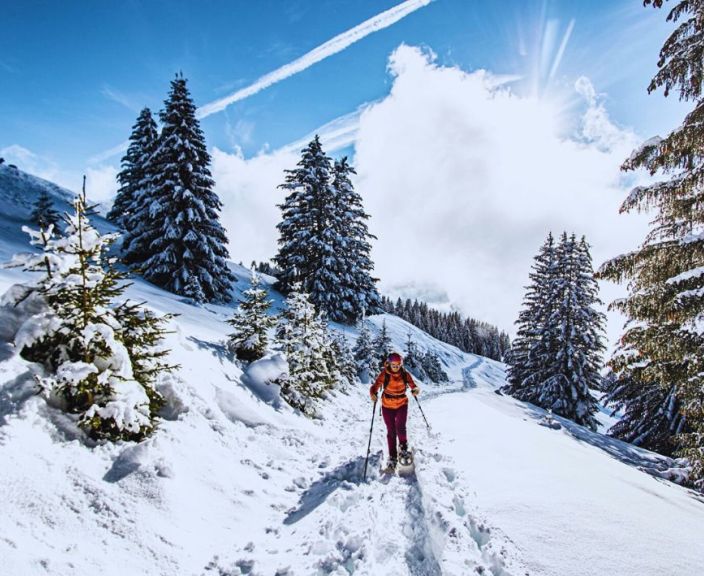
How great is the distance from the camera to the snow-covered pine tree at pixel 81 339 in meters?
4.41

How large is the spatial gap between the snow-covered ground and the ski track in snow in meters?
0.02

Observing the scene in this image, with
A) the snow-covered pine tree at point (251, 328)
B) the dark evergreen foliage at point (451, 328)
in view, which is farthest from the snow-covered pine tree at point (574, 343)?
the dark evergreen foliage at point (451, 328)

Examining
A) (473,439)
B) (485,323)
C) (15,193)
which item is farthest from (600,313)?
(485,323)

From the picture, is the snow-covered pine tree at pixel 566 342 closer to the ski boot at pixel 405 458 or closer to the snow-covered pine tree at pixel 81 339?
the ski boot at pixel 405 458

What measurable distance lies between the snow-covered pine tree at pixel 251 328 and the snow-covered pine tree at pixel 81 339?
531cm

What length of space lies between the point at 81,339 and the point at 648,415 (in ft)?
71.1

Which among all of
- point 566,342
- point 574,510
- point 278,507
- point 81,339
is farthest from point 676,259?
point 566,342

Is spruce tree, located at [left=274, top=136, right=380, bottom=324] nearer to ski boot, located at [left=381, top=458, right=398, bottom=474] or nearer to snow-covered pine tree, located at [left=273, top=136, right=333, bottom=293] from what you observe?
snow-covered pine tree, located at [left=273, top=136, right=333, bottom=293]

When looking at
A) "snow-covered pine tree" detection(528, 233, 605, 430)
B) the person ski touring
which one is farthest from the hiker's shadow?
"snow-covered pine tree" detection(528, 233, 605, 430)

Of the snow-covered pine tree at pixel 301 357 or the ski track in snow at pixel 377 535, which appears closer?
the ski track in snow at pixel 377 535

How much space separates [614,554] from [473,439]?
5.02 m

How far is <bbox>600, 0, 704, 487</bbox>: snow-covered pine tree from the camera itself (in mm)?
6660

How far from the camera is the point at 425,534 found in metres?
4.64

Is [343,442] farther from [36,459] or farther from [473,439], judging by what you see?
[36,459]
